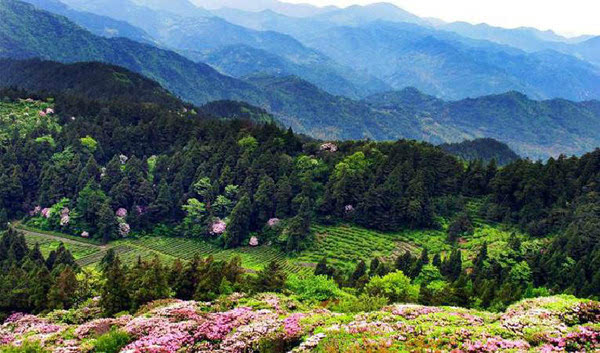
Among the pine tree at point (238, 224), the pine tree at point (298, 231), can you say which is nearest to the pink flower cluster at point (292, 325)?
the pine tree at point (298, 231)

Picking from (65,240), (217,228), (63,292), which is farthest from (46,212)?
(63,292)

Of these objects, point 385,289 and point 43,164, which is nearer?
point 385,289

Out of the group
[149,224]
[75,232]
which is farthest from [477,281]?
[75,232]

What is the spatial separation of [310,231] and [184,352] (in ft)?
164

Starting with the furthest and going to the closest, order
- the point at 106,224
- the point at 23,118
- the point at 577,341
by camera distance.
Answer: the point at 23,118 < the point at 106,224 < the point at 577,341

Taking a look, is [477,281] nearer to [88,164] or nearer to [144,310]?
[144,310]

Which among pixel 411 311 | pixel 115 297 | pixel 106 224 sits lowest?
pixel 106 224

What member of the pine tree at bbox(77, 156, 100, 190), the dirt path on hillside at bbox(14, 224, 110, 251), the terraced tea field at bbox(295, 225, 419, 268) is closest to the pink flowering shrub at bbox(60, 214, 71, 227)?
the dirt path on hillside at bbox(14, 224, 110, 251)

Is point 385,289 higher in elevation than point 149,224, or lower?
higher

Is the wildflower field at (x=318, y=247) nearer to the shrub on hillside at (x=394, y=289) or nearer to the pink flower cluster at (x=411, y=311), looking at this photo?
the shrub on hillside at (x=394, y=289)

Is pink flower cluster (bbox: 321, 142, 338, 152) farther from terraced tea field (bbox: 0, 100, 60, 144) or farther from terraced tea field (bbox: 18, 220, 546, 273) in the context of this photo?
terraced tea field (bbox: 0, 100, 60, 144)

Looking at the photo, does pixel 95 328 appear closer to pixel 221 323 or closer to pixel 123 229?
pixel 221 323

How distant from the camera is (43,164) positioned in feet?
278

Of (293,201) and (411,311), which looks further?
(293,201)
